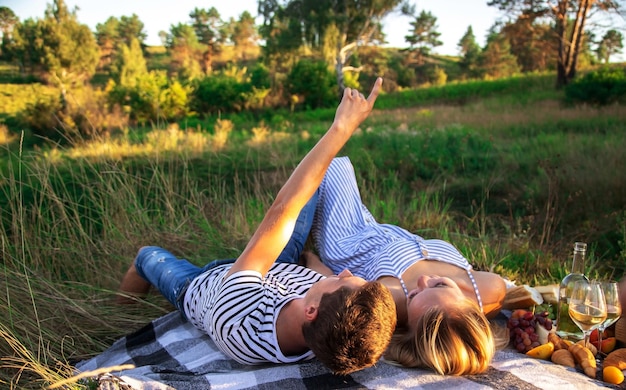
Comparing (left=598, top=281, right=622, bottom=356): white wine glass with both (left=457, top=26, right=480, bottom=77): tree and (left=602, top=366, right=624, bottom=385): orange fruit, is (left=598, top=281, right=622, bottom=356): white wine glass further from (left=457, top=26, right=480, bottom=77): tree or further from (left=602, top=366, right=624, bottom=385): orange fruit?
(left=457, top=26, right=480, bottom=77): tree

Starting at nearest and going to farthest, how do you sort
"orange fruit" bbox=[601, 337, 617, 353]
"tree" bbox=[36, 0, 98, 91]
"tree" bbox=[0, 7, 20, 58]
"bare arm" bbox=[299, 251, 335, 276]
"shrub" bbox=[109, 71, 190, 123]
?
"orange fruit" bbox=[601, 337, 617, 353] → "bare arm" bbox=[299, 251, 335, 276] → "shrub" bbox=[109, 71, 190, 123] → "tree" bbox=[0, 7, 20, 58] → "tree" bbox=[36, 0, 98, 91]

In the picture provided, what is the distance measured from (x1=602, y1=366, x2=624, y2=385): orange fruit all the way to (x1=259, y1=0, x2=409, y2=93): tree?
26.1m

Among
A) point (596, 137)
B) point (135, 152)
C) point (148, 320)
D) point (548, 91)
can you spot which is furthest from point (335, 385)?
point (548, 91)

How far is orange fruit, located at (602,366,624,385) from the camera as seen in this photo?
1854 mm

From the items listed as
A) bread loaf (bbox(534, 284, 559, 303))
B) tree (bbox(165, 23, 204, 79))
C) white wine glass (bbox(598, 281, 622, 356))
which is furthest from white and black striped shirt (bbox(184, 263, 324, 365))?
tree (bbox(165, 23, 204, 79))

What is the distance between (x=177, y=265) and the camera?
2.71m

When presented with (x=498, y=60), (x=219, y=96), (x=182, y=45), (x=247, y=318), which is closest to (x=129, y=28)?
(x=182, y=45)

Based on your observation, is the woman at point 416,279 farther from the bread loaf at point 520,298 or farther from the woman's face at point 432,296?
the bread loaf at point 520,298

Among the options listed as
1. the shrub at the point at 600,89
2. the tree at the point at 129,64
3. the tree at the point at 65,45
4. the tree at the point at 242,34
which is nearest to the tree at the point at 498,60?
the shrub at the point at 600,89

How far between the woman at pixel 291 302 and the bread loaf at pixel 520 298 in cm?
107

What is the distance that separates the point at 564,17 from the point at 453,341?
19949mm

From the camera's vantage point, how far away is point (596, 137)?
845 centimetres

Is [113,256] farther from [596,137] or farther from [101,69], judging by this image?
[101,69]

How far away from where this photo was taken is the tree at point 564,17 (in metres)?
17.7
